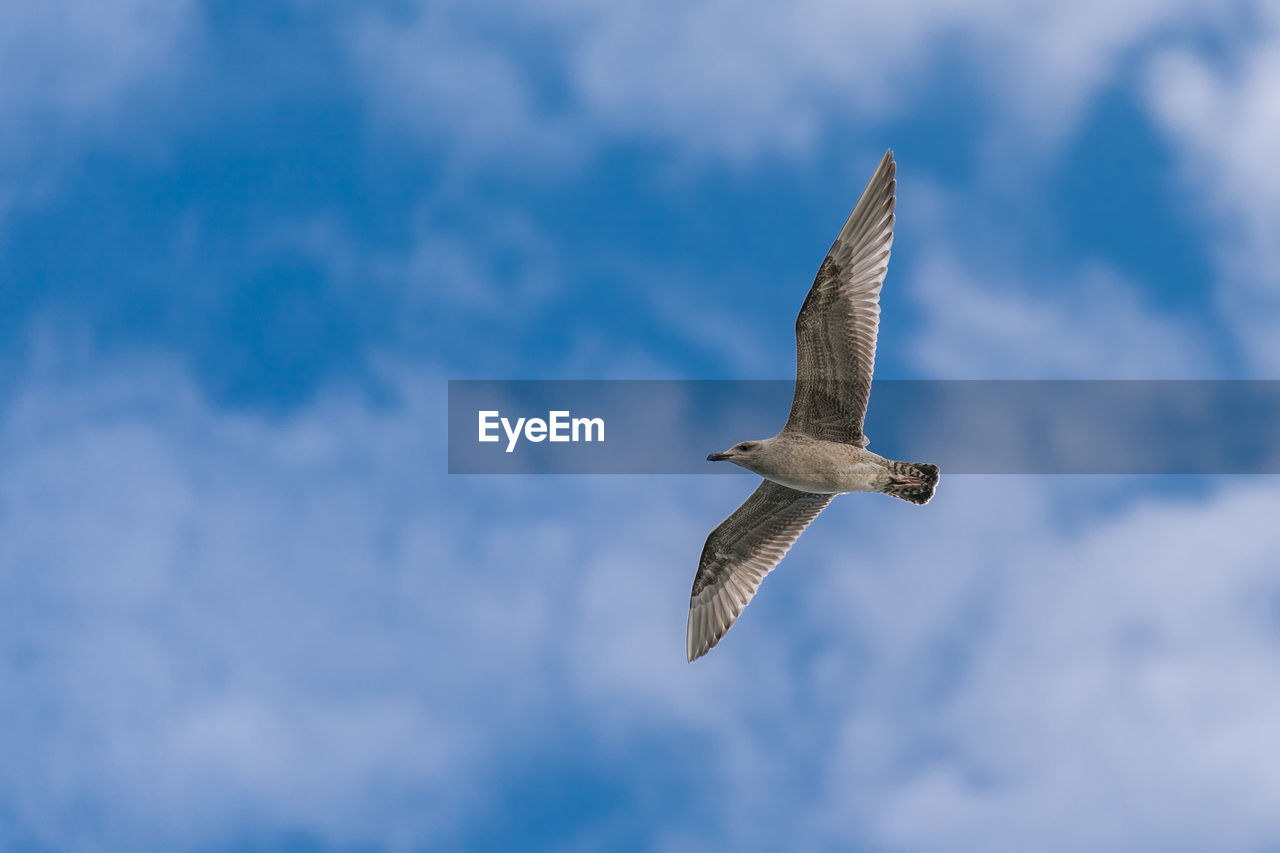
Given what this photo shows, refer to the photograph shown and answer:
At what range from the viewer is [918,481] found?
20797 millimetres

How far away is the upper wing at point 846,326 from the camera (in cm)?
2102

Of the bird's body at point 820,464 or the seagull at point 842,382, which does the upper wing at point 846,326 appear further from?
the bird's body at point 820,464

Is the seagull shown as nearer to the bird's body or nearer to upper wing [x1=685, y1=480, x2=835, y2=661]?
the bird's body

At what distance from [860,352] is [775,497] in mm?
3039

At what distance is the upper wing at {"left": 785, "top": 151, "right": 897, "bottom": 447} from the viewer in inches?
827

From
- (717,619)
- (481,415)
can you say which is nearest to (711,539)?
(717,619)

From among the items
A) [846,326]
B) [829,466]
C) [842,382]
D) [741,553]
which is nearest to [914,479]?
[829,466]

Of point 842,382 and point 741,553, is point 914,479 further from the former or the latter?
point 741,553

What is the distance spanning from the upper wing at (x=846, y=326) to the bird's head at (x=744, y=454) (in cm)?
68

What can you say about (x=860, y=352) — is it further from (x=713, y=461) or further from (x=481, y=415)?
(x=481, y=415)

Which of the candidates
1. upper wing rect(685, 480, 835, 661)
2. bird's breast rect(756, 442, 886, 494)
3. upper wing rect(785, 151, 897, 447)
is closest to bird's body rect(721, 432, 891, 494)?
bird's breast rect(756, 442, 886, 494)

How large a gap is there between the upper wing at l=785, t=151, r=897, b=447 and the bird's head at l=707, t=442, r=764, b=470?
2.24ft

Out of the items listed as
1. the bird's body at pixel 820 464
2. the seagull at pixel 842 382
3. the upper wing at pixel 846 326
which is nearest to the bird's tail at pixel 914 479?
the seagull at pixel 842 382

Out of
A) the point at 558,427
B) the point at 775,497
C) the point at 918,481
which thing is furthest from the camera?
the point at 558,427
